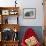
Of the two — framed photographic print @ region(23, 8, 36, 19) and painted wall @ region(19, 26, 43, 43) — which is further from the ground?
framed photographic print @ region(23, 8, 36, 19)

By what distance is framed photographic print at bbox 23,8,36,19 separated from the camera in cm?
547

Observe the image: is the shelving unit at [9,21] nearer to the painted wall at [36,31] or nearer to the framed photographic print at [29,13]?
the painted wall at [36,31]

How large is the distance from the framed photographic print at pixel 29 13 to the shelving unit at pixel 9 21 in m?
0.30

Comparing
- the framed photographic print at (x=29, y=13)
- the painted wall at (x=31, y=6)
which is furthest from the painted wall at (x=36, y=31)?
the framed photographic print at (x=29, y=13)

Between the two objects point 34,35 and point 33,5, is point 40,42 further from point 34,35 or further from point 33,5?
point 33,5

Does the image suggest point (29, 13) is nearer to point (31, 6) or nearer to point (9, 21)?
point (31, 6)

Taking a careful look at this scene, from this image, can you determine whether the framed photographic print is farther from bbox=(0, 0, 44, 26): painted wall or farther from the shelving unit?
the shelving unit

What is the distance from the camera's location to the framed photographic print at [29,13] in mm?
5469

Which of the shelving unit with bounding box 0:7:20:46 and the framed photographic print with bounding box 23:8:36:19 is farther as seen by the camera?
the framed photographic print with bounding box 23:8:36:19

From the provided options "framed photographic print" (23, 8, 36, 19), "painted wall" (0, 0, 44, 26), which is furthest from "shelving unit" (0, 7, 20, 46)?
"framed photographic print" (23, 8, 36, 19)

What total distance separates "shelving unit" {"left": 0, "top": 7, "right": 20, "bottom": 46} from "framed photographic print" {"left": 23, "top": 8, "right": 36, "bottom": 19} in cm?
30

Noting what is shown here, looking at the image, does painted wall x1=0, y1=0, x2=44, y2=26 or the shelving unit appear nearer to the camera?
the shelving unit

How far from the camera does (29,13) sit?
5484mm

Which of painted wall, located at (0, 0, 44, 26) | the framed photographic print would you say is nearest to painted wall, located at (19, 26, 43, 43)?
painted wall, located at (0, 0, 44, 26)
